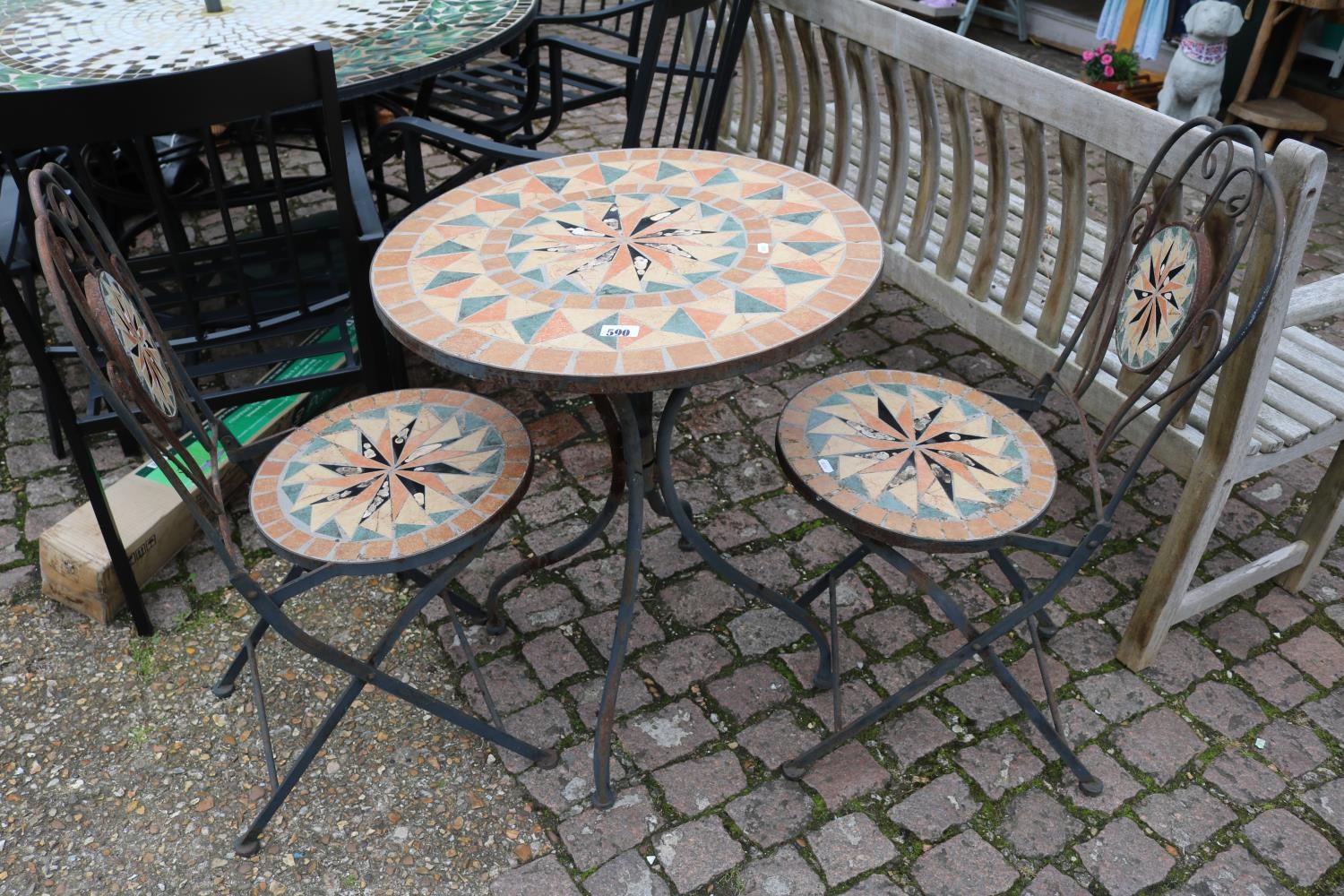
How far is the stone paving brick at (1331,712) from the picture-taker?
8.65 feet

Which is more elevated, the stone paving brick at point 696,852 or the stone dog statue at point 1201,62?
the stone dog statue at point 1201,62

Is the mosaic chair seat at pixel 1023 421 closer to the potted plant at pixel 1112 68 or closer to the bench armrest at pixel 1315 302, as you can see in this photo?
the bench armrest at pixel 1315 302

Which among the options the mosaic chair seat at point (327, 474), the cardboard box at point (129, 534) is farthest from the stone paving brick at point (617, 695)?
the cardboard box at point (129, 534)

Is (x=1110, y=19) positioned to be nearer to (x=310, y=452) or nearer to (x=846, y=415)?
(x=846, y=415)

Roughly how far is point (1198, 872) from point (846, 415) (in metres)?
1.27

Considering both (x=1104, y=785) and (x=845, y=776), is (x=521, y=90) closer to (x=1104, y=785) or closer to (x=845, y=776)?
(x=845, y=776)

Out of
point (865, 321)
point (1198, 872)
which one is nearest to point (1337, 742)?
point (1198, 872)

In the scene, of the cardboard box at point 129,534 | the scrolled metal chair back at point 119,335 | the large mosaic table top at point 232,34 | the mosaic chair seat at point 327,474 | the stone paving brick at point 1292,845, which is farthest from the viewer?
the large mosaic table top at point 232,34

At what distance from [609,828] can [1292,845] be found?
1544mm

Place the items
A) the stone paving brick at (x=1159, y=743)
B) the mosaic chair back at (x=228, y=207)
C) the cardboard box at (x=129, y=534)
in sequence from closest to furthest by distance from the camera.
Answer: the mosaic chair back at (x=228, y=207), the stone paving brick at (x=1159, y=743), the cardboard box at (x=129, y=534)

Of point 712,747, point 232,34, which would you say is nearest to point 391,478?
point 712,747

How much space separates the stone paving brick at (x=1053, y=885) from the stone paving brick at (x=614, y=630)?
1.10 metres

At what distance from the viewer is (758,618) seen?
2.97 m

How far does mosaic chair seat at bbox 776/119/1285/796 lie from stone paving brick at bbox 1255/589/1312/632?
81cm
